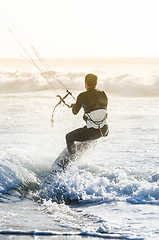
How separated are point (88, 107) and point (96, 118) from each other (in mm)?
269

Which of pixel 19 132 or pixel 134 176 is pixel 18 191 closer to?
pixel 134 176

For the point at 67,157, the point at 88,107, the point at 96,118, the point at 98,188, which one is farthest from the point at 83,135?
the point at 98,188

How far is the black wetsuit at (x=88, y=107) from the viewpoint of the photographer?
7.84m

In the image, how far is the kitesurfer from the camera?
7.83 m

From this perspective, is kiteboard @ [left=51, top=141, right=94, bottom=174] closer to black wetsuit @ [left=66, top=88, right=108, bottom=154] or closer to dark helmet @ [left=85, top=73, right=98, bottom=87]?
black wetsuit @ [left=66, top=88, right=108, bottom=154]

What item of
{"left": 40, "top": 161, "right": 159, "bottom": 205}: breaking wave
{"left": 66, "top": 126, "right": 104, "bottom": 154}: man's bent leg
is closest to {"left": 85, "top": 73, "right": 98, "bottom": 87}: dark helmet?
{"left": 66, "top": 126, "right": 104, "bottom": 154}: man's bent leg

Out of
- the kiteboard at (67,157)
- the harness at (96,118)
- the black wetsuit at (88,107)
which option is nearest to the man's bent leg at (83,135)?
the black wetsuit at (88,107)

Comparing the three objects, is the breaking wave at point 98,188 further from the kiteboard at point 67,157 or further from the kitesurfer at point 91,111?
the kitesurfer at point 91,111

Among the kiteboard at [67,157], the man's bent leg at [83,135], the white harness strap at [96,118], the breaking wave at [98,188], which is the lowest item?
the breaking wave at [98,188]

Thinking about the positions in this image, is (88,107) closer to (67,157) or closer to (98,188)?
(67,157)

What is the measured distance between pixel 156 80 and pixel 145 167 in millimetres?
→ 56451

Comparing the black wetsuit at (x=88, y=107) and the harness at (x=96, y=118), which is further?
the harness at (x=96, y=118)

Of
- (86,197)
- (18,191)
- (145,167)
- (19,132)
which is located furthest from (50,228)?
(19,132)

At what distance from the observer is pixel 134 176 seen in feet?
29.5
